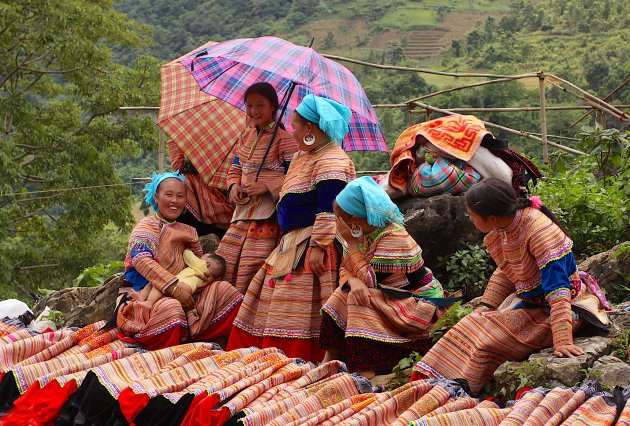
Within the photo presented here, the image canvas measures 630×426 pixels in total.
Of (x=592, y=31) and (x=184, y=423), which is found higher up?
(x=184, y=423)

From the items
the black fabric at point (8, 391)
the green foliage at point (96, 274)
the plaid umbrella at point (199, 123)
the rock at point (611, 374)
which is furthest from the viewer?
the green foliage at point (96, 274)

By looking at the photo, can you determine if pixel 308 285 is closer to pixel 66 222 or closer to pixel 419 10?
pixel 66 222

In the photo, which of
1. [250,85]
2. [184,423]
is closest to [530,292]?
[184,423]

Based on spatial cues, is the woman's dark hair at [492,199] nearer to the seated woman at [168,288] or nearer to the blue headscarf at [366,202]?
the blue headscarf at [366,202]

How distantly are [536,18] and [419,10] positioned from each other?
11.7m

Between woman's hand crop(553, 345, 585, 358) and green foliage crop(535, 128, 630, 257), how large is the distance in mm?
2006

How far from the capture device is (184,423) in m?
4.27

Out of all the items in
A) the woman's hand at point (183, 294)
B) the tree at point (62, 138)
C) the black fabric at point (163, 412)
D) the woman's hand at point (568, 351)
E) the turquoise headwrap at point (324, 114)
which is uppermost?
the turquoise headwrap at point (324, 114)

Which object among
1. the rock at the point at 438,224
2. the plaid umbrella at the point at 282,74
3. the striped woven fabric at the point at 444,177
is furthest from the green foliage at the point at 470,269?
the plaid umbrella at the point at 282,74

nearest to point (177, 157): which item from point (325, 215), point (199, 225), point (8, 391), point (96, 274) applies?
point (199, 225)

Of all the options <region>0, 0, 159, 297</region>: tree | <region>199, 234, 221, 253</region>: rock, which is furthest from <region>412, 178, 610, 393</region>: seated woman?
<region>0, 0, 159, 297</region>: tree

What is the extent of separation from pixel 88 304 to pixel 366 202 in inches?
106

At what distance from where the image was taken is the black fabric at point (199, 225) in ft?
21.6

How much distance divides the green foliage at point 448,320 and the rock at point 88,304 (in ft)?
8.46
